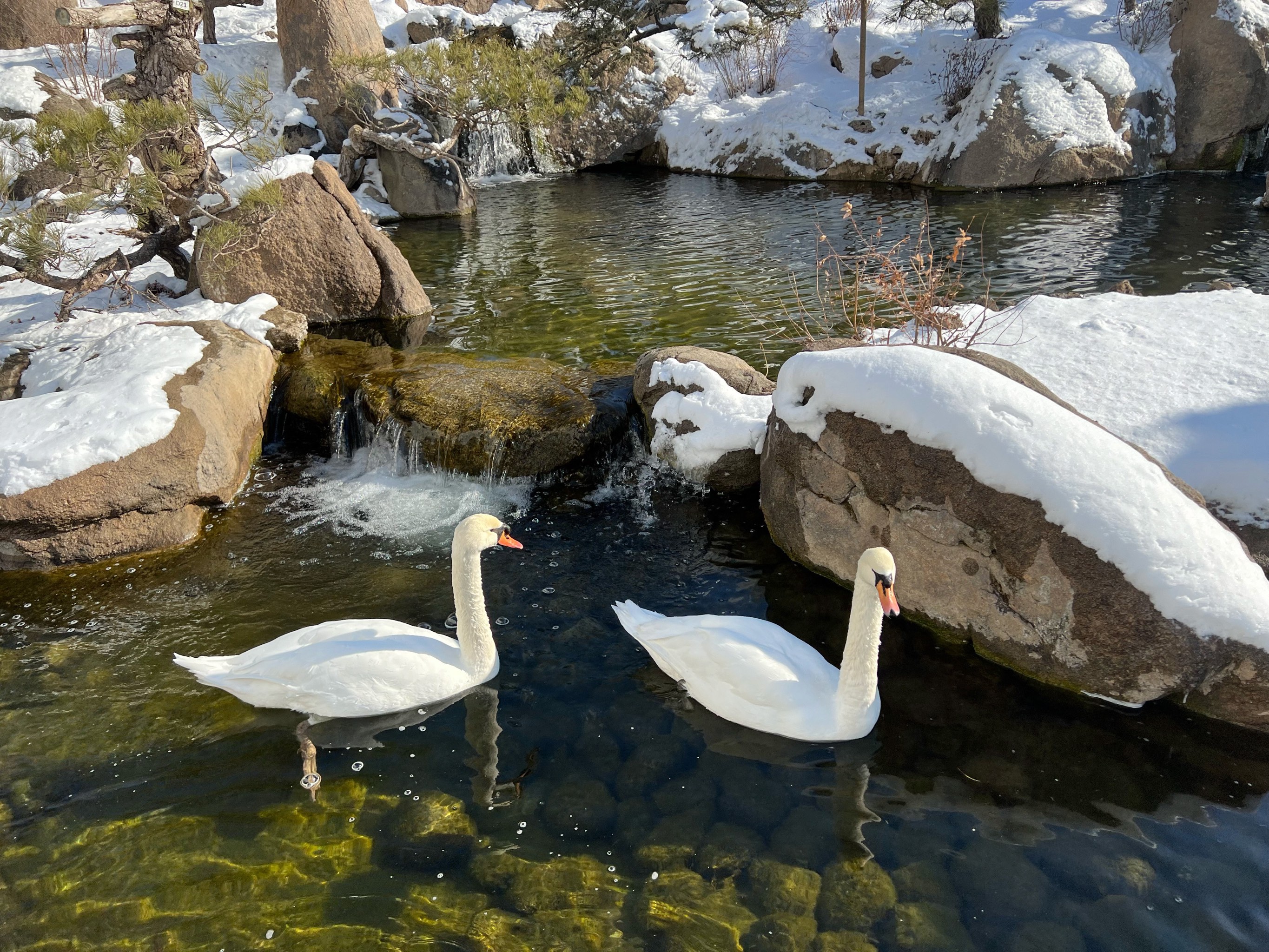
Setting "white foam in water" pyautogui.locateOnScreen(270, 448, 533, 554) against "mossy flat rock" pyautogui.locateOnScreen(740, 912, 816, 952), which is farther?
"white foam in water" pyautogui.locateOnScreen(270, 448, 533, 554)

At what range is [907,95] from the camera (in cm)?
1903

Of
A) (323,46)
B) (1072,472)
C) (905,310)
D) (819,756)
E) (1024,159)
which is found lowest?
(819,756)

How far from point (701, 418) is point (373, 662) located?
10.3ft

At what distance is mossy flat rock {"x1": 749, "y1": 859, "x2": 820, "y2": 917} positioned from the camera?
304 cm

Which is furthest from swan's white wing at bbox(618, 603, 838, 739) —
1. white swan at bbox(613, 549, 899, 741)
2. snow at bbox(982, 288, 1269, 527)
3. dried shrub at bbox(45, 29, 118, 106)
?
dried shrub at bbox(45, 29, 118, 106)

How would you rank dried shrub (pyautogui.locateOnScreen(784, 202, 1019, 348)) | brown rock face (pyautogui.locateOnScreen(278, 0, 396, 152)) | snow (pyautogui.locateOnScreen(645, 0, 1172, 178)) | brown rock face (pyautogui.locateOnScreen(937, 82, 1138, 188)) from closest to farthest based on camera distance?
dried shrub (pyautogui.locateOnScreen(784, 202, 1019, 348)) → brown rock face (pyautogui.locateOnScreen(937, 82, 1138, 188)) → snow (pyautogui.locateOnScreen(645, 0, 1172, 178)) → brown rock face (pyautogui.locateOnScreen(278, 0, 396, 152))

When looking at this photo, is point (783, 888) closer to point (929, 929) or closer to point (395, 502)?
point (929, 929)

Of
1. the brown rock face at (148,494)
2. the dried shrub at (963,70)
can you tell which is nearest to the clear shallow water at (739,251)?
the brown rock face at (148,494)

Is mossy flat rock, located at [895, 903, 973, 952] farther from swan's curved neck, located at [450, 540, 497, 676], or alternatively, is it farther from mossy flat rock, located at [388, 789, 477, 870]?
swan's curved neck, located at [450, 540, 497, 676]

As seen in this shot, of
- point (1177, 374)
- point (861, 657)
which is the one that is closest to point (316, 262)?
point (861, 657)

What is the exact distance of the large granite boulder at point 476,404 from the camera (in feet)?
21.0

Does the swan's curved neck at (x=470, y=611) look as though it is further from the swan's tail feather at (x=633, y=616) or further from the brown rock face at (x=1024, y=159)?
the brown rock face at (x=1024, y=159)

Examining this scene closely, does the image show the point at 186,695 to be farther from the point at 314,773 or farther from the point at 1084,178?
the point at 1084,178

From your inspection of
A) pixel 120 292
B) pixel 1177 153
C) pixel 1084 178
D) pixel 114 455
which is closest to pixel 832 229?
pixel 1084 178
